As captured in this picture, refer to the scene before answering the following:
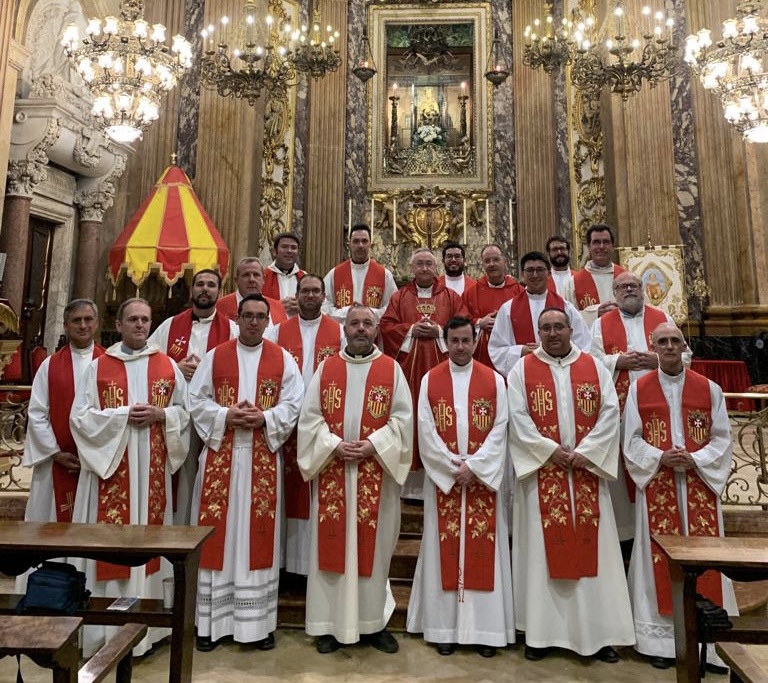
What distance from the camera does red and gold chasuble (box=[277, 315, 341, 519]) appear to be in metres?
3.82

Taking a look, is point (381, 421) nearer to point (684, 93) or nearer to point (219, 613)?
point (219, 613)

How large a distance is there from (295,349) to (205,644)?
1.92 m

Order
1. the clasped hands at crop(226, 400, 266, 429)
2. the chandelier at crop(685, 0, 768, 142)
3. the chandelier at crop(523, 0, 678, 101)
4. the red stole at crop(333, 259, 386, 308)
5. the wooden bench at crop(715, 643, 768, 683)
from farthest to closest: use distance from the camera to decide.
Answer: the chandelier at crop(685, 0, 768, 142) < the chandelier at crop(523, 0, 678, 101) < the red stole at crop(333, 259, 386, 308) < the clasped hands at crop(226, 400, 266, 429) < the wooden bench at crop(715, 643, 768, 683)

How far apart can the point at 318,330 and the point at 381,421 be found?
1.07 metres

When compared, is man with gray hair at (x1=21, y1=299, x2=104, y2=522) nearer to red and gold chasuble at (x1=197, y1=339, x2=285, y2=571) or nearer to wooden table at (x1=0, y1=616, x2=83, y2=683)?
red and gold chasuble at (x1=197, y1=339, x2=285, y2=571)

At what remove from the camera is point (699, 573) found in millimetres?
2396

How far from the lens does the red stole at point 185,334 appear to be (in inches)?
173

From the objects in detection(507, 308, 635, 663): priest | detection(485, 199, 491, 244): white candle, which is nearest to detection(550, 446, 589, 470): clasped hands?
detection(507, 308, 635, 663): priest

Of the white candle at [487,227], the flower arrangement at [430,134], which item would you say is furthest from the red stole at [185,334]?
the flower arrangement at [430,134]

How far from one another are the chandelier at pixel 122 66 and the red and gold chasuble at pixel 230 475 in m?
4.37

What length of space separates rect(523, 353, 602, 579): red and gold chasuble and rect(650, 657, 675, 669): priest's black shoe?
522 mm

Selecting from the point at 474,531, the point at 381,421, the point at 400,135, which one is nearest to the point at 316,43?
the point at 400,135

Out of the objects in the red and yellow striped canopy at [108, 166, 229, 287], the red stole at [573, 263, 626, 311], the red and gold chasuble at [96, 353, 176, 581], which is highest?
the red and yellow striped canopy at [108, 166, 229, 287]

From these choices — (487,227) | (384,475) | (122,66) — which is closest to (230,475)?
(384,475)
